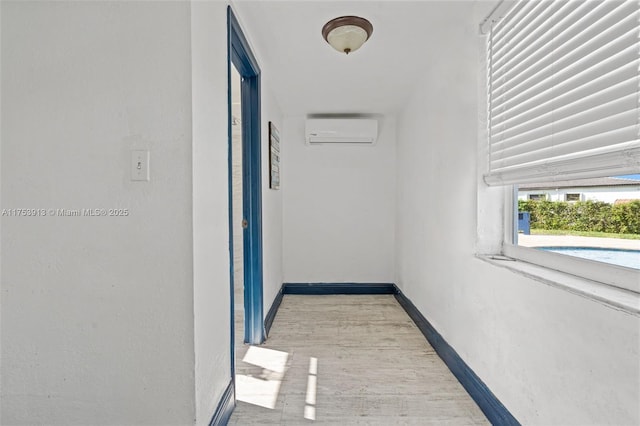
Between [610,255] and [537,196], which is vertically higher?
[537,196]

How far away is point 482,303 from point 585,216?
26.1 inches

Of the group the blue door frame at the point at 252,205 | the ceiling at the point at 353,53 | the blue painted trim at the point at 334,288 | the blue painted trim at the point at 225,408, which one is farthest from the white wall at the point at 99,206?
the blue painted trim at the point at 334,288

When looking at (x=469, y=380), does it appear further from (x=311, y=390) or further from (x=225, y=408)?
(x=225, y=408)

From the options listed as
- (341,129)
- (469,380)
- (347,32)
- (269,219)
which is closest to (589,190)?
(469,380)

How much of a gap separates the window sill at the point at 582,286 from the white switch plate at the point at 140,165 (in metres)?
1.56

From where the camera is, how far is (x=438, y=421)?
68.0 inches

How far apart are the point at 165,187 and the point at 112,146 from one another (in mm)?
254

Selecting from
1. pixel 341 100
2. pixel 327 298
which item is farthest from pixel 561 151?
pixel 327 298

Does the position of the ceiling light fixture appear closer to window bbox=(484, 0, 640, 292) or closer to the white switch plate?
window bbox=(484, 0, 640, 292)

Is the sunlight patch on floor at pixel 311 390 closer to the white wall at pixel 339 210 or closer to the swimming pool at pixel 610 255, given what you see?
the swimming pool at pixel 610 255

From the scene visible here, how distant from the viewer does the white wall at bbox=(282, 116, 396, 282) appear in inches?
166

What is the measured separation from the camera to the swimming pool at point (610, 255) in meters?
1.14

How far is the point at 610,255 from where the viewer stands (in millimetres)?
1223

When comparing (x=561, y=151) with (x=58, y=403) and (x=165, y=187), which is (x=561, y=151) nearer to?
(x=165, y=187)
